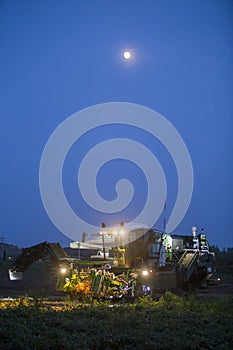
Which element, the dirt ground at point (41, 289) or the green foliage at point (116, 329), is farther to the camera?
the dirt ground at point (41, 289)

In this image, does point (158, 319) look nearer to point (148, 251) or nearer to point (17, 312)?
point (17, 312)

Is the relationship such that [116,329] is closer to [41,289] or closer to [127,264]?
[127,264]

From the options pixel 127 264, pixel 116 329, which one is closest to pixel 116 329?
pixel 116 329

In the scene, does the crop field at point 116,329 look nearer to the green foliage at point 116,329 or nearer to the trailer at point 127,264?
the green foliage at point 116,329

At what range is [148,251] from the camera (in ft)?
69.6

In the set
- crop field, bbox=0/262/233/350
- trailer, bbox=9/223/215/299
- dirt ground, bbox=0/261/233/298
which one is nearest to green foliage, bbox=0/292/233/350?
crop field, bbox=0/262/233/350

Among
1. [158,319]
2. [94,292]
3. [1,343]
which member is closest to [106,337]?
→ [1,343]

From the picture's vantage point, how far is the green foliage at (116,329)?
870cm

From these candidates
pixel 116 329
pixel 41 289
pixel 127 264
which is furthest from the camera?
pixel 41 289

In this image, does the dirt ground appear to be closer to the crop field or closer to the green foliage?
the crop field

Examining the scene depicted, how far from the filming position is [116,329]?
9.99m

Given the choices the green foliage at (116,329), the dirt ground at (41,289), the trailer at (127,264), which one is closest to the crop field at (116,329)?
the green foliage at (116,329)

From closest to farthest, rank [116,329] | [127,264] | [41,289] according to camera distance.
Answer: [116,329] → [127,264] → [41,289]

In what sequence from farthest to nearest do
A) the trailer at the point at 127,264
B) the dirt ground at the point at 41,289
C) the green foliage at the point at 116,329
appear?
the dirt ground at the point at 41,289, the trailer at the point at 127,264, the green foliage at the point at 116,329
